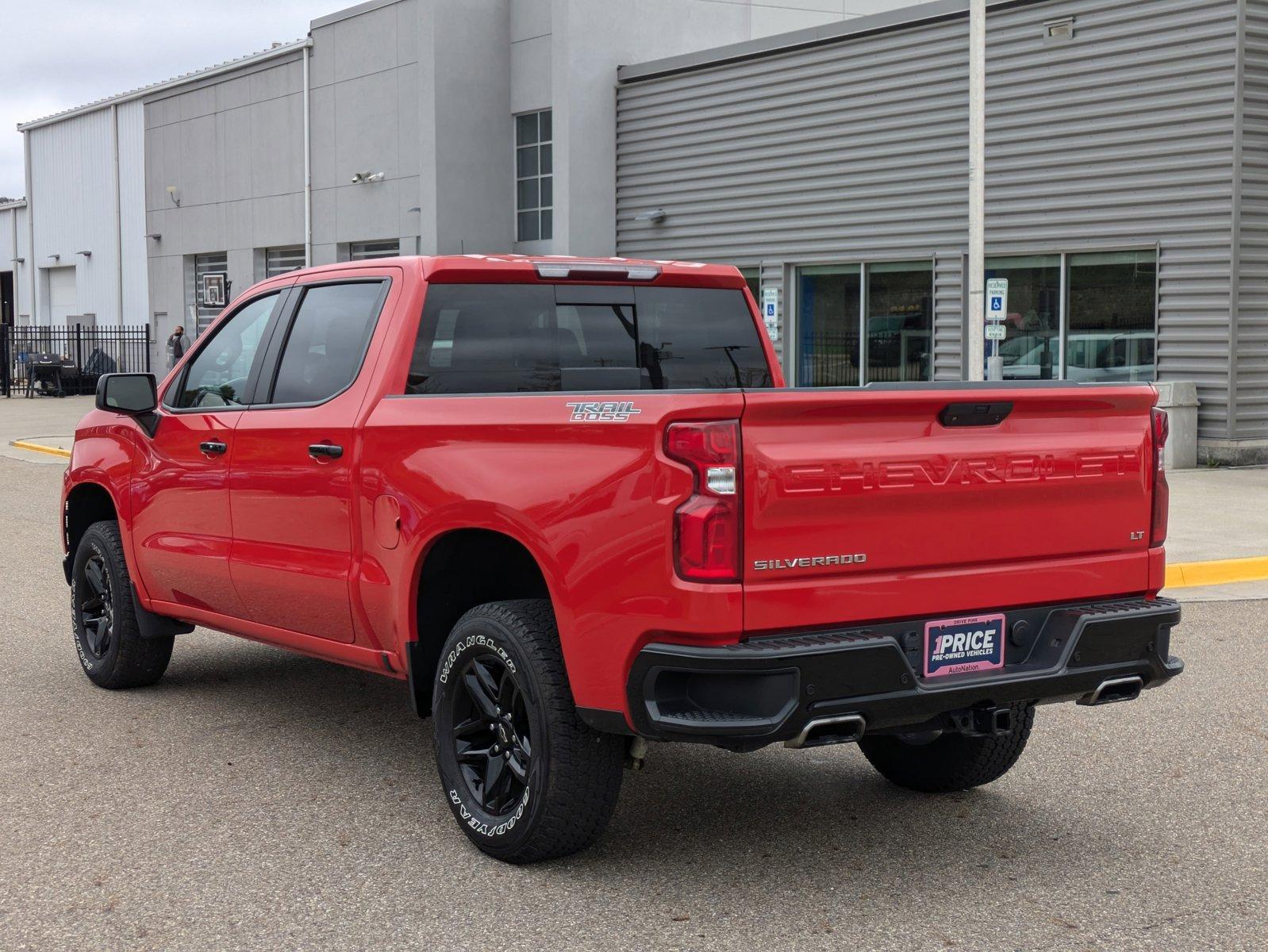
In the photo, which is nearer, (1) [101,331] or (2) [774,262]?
(2) [774,262]

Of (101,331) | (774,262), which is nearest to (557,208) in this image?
(774,262)

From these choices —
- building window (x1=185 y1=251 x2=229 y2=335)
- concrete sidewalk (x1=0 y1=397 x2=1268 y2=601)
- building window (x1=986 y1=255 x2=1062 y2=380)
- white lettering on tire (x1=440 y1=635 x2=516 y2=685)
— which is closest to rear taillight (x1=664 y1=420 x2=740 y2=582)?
white lettering on tire (x1=440 y1=635 x2=516 y2=685)

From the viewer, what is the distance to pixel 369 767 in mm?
5957

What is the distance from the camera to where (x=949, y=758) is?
553 centimetres

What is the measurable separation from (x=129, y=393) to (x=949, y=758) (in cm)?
382

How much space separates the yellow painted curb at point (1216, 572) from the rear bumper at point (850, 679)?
6.17 metres

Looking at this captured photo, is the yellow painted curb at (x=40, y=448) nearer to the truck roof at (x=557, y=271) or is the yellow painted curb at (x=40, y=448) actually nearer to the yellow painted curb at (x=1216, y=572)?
the yellow painted curb at (x=1216, y=572)

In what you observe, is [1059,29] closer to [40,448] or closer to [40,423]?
[40,448]

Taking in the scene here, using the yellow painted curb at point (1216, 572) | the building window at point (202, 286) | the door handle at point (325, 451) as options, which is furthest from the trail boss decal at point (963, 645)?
the building window at point (202, 286)

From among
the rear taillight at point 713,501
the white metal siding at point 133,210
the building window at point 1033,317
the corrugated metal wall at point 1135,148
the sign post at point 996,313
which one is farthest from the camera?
the white metal siding at point 133,210

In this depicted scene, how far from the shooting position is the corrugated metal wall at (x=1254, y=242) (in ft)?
58.4

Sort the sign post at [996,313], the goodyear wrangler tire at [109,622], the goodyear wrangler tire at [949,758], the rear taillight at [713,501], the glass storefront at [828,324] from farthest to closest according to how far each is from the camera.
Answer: the glass storefront at [828,324] → the sign post at [996,313] → the goodyear wrangler tire at [109,622] → the goodyear wrangler tire at [949,758] → the rear taillight at [713,501]

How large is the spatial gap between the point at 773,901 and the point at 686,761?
1.57 meters

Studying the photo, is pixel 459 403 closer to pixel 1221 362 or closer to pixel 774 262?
pixel 1221 362
